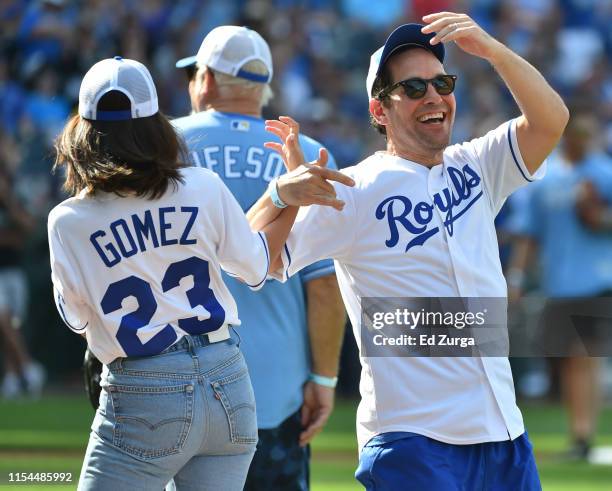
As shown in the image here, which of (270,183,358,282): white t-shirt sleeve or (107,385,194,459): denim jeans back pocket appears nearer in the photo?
(107,385,194,459): denim jeans back pocket

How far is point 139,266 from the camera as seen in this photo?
11.9ft

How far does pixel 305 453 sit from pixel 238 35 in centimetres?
179

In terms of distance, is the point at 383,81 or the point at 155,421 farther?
the point at 383,81

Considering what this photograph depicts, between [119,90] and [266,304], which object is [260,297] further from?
[119,90]

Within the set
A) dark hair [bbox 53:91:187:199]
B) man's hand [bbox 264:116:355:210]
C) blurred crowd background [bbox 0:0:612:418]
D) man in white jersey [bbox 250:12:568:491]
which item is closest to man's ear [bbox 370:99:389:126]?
man in white jersey [bbox 250:12:568:491]

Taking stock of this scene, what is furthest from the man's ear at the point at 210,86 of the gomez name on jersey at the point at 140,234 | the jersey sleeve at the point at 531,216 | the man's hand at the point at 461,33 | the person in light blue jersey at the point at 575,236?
the jersey sleeve at the point at 531,216

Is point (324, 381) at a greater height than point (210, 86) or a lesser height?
lesser

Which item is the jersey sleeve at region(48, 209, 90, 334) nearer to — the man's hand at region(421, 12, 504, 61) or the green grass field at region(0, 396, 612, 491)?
the man's hand at region(421, 12, 504, 61)

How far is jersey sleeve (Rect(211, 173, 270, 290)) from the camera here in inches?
148

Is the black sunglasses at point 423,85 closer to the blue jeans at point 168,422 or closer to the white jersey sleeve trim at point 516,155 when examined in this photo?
the white jersey sleeve trim at point 516,155

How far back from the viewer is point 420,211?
4078 millimetres

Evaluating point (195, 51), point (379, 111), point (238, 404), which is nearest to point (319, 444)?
point (379, 111)

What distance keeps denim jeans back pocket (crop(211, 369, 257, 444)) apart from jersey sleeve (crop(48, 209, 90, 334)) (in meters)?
0.47

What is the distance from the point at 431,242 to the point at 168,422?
1.09 metres
